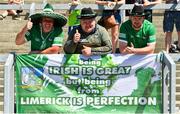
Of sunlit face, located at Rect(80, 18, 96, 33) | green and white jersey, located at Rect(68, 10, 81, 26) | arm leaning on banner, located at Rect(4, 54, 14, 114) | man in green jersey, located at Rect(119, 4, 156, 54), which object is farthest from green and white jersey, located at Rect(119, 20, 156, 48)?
green and white jersey, located at Rect(68, 10, 81, 26)

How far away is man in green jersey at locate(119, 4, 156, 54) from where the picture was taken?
7.85 metres

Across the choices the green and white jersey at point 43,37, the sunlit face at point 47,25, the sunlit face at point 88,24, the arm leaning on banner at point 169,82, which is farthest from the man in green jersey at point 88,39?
the arm leaning on banner at point 169,82

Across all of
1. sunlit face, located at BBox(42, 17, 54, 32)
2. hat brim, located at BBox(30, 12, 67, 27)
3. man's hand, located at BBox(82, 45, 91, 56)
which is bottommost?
man's hand, located at BBox(82, 45, 91, 56)

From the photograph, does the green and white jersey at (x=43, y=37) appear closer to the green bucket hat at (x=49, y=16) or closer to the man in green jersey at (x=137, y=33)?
the green bucket hat at (x=49, y=16)

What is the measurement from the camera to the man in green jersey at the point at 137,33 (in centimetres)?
785

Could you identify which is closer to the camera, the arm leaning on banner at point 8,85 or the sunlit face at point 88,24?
the arm leaning on banner at point 8,85

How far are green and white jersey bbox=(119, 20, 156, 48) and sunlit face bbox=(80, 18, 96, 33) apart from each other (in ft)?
1.47

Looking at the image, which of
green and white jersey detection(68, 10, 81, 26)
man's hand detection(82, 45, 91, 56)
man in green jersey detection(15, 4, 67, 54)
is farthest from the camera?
green and white jersey detection(68, 10, 81, 26)

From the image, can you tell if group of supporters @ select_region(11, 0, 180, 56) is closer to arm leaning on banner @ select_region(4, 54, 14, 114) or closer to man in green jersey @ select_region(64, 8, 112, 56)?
man in green jersey @ select_region(64, 8, 112, 56)

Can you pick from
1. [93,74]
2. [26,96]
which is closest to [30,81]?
[26,96]

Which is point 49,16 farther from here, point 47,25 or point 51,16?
point 47,25

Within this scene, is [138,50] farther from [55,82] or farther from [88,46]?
[55,82]

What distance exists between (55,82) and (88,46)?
0.66 meters

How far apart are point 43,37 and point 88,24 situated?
675 mm
